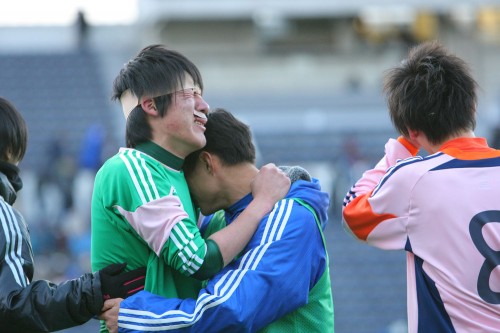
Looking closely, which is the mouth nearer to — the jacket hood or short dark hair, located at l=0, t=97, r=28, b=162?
the jacket hood

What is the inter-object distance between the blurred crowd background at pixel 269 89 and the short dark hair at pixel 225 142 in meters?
10.6

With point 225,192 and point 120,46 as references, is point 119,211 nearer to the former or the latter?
point 225,192

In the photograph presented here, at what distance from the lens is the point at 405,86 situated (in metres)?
3.57

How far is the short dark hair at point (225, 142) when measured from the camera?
3.62 meters

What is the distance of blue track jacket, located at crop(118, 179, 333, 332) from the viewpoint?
3256 mm

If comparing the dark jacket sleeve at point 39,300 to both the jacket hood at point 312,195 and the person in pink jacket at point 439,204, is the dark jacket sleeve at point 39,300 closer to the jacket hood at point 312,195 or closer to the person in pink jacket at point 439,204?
the jacket hood at point 312,195

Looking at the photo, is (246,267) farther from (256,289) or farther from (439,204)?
(439,204)

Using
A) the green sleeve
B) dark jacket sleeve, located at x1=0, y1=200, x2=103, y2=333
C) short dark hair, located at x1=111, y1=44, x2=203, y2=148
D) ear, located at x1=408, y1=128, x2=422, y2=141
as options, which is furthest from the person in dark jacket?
ear, located at x1=408, y1=128, x2=422, y2=141

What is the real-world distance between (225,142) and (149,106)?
11.9 inches

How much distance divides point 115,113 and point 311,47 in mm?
6641

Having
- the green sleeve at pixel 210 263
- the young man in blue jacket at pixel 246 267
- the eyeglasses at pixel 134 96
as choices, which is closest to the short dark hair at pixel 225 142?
the young man in blue jacket at pixel 246 267

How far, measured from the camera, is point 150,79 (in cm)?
353

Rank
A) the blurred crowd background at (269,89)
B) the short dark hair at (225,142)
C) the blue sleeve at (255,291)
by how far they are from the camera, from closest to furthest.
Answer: the blue sleeve at (255,291)
the short dark hair at (225,142)
the blurred crowd background at (269,89)

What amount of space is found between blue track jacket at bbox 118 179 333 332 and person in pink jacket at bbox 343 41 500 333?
9.0 inches
